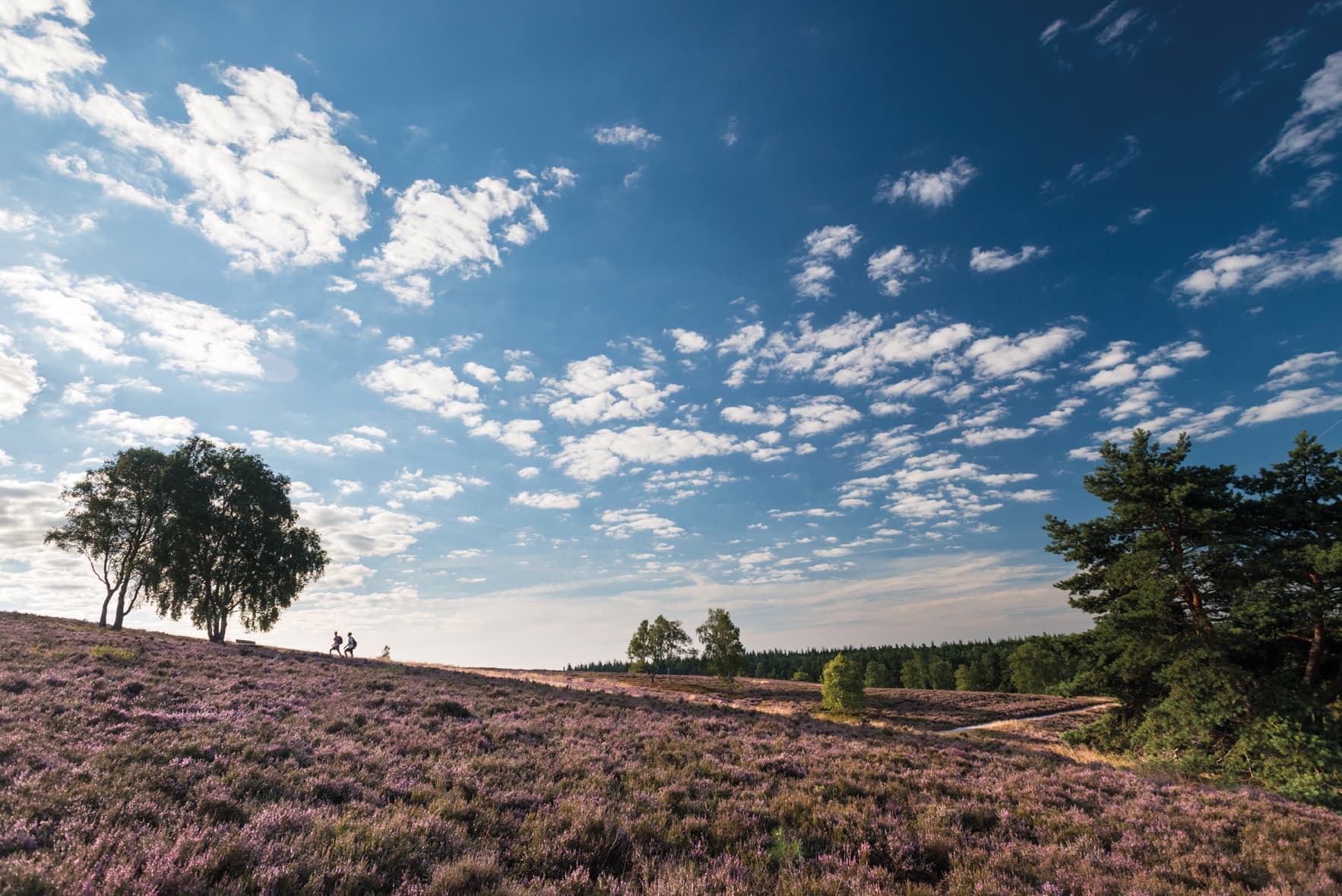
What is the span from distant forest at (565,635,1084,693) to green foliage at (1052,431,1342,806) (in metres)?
30.0

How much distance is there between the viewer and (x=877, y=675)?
11769cm

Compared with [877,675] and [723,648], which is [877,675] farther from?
[723,648]

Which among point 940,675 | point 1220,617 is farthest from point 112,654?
point 940,675

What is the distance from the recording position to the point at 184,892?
5.06 metres

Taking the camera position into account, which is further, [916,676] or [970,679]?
[916,676]

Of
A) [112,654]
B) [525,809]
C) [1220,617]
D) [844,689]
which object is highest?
[1220,617]

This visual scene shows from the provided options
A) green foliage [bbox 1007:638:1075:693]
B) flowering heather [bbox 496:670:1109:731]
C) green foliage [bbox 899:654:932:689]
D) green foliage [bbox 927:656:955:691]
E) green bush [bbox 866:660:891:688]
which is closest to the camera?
flowering heather [bbox 496:670:1109:731]

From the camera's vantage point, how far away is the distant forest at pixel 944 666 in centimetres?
9244

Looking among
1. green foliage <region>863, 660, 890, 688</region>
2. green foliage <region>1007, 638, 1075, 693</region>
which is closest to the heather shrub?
green foliage <region>1007, 638, 1075, 693</region>

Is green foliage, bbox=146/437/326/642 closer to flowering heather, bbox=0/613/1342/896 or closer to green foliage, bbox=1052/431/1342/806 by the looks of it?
flowering heather, bbox=0/613/1342/896

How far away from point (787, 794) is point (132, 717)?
14411mm

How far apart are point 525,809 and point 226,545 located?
41163 millimetres

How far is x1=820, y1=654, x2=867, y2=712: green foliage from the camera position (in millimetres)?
45438

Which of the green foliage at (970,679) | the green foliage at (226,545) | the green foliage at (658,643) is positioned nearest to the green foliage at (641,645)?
the green foliage at (658,643)
